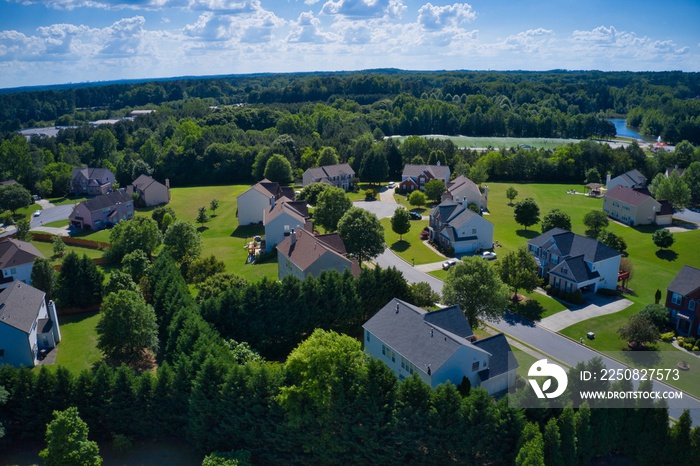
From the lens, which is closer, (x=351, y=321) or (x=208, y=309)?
(x=208, y=309)

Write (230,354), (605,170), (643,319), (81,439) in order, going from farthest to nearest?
(605,170) < (643,319) < (230,354) < (81,439)

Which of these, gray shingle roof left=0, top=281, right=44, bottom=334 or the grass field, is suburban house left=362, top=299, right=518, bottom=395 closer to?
gray shingle roof left=0, top=281, right=44, bottom=334

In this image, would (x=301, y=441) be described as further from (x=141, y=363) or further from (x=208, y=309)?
(x=141, y=363)

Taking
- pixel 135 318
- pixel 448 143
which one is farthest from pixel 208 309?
pixel 448 143

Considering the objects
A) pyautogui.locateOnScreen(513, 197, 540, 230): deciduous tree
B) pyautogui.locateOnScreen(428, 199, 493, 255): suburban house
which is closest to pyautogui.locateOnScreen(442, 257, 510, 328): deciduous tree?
pyautogui.locateOnScreen(428, 199, 493, 255): suburban house

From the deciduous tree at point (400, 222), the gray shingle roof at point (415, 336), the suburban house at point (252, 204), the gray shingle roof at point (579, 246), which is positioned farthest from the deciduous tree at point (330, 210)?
the gray shingle roof at point (415, 336)
